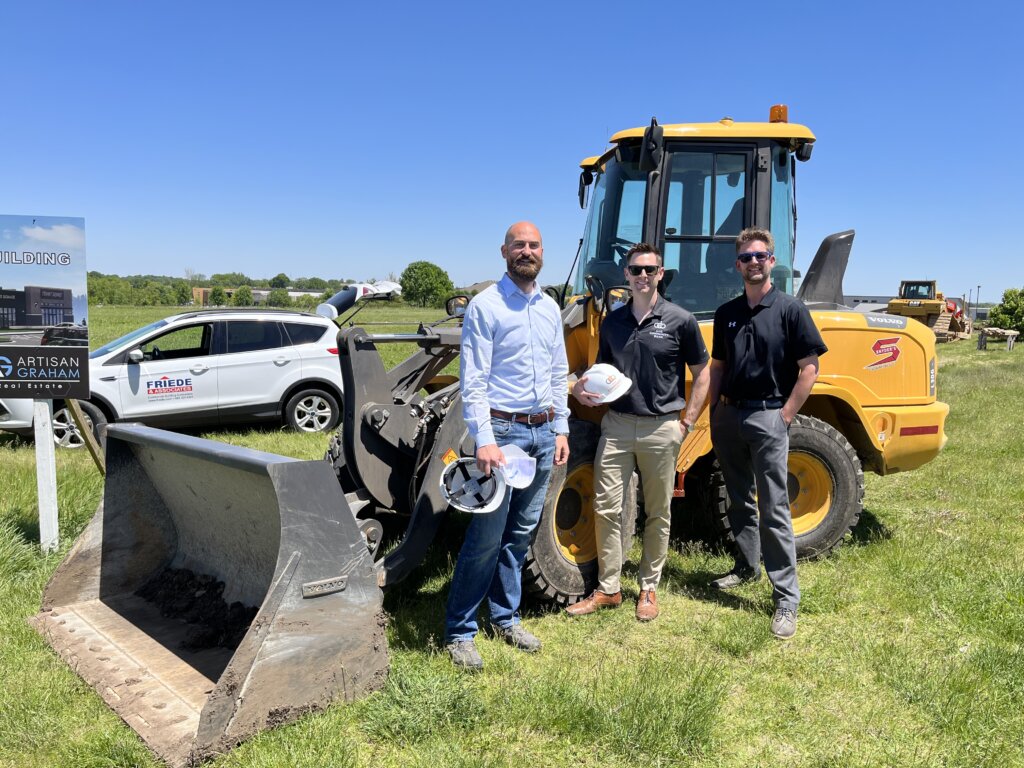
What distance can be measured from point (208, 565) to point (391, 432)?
47.4 inches

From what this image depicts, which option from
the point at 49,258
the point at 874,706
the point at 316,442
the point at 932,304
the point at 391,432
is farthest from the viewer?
the point at 932,304

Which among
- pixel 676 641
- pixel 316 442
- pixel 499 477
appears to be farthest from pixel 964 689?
pixel 316 442

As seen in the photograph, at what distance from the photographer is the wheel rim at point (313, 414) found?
32.4ft

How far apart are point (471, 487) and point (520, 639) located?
88cm

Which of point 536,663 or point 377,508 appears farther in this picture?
point 377,508

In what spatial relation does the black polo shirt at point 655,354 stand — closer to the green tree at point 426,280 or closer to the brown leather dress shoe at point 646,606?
the brown leather dress shoe at point 646,606

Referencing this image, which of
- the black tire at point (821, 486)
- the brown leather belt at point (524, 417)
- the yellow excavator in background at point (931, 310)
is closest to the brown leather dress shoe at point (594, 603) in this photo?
the brown leather belt at point (524, 417)

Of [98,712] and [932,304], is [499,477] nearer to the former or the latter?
[98,712]

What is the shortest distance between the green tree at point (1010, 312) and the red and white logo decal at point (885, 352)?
32293 mm

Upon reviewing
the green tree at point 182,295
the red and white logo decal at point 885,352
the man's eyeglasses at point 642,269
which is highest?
the green tree at point 182,295

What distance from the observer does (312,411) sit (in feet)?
32.7

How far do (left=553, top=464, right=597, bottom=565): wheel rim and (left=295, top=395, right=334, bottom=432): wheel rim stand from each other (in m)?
6.07

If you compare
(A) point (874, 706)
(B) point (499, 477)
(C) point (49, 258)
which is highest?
(C) point (49, 258)

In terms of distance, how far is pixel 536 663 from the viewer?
12.3ft
